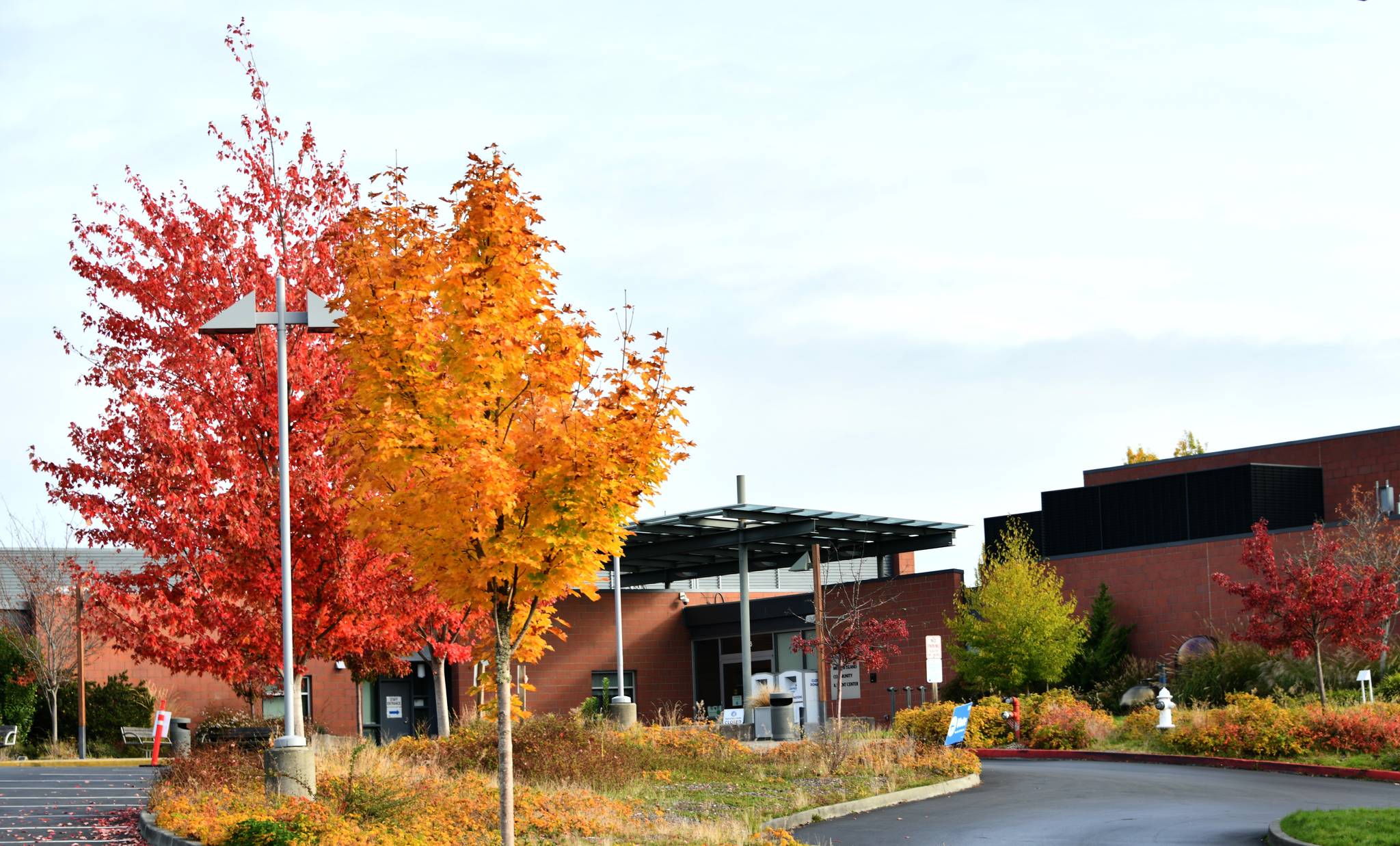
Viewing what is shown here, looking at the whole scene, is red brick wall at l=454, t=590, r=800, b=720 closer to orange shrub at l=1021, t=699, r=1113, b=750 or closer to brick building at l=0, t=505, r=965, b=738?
brick building at l=0, t=505, r=965, b=738

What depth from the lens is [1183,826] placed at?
16156 millimetres

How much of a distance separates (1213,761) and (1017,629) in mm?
11618

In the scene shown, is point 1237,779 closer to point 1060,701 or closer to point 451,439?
point 1060,701

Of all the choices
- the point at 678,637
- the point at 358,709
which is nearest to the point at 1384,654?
the point at 678,637

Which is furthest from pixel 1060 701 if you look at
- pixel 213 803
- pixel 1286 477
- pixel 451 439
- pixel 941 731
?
pixel 451 439

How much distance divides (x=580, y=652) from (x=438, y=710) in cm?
1452

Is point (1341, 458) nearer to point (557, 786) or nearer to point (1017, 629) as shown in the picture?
point (1017, 629)

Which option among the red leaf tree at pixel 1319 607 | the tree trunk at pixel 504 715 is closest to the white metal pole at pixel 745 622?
the red leaf tree at pixel 1319 607

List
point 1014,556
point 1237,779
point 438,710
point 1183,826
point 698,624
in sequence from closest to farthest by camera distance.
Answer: point 1183,826
point 1237,779
point 438,710
point 1014,556
point 698,624

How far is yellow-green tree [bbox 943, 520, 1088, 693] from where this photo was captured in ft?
118

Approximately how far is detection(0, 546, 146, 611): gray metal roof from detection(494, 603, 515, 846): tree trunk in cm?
2803

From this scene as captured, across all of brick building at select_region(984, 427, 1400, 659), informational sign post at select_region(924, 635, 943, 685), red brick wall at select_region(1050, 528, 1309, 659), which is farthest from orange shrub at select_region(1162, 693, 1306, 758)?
brick building at select_region(984, 427, 1400, 659)

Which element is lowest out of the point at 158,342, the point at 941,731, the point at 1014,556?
the point at 941,731

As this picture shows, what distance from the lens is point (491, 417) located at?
1290 centimetres
